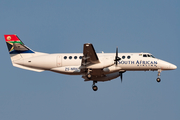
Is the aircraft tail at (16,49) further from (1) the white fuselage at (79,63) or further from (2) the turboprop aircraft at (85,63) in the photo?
(1) the white fuselage at (79,63)

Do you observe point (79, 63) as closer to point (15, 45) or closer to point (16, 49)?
point (16, 49)

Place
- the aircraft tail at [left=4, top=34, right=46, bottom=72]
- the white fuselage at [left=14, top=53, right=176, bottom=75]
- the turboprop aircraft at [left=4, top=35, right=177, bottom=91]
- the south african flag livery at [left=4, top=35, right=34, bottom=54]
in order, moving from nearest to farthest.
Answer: the turboprop aircraft at [left=4, top=35, right=177, bottom=91] → the white fuselage at [left=14, top=53, right=176, bottom=75] → the aircraft tail at [left=4, top=34, right=46, bottom=72] → the south african flag livery at [left=4, top=35, right=34, bottom=54]

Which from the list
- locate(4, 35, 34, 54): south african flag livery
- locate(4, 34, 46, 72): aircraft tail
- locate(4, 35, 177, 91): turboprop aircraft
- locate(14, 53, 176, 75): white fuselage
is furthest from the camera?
locate(4, 35, 34, 54): south african flag livery

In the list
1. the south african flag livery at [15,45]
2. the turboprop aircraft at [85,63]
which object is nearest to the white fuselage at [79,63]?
the turboprop aircraft at [85,63]

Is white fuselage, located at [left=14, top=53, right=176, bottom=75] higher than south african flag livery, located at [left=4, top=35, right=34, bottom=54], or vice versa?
south african flag livery, located at [left=4, top=35, right=34, bottom=54]

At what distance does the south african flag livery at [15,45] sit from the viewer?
1381 inches

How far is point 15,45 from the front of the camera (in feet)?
115

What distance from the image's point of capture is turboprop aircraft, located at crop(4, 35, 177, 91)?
31888mm

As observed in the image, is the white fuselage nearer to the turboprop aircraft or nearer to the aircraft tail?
the turboprop aircraft

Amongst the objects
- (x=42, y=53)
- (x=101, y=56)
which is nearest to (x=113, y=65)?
(x=101, y=56)

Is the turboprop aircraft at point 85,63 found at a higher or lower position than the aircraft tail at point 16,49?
lower

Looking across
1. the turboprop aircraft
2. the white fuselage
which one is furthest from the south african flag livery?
the white fuselage

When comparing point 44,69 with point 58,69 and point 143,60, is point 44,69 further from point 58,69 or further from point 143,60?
point 143,60

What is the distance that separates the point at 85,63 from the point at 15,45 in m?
9.44
